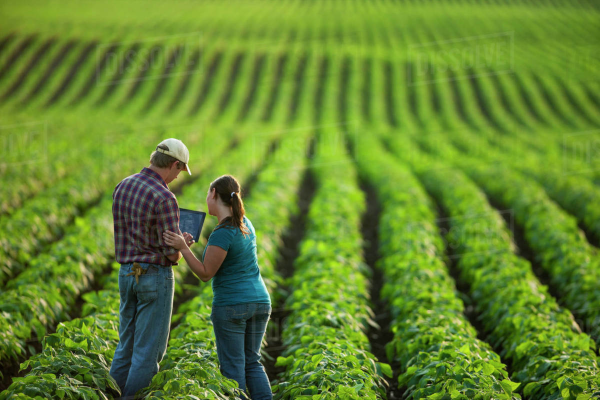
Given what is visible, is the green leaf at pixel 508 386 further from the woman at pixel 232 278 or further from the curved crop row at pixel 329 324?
the woman at pixel 232 278

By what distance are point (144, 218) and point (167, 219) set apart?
16 cm

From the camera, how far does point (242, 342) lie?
146 inches

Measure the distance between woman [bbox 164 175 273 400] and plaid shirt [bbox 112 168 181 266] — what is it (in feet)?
0.39

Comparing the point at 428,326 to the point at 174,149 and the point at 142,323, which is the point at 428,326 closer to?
the point at 142,323

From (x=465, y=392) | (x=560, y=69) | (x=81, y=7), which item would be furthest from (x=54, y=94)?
(x=560, y=69)

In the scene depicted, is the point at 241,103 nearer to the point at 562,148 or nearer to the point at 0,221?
the point at 562,148

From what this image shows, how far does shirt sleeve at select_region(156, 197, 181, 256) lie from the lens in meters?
3.55

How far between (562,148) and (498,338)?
21948 millimetres

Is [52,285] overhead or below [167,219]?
below

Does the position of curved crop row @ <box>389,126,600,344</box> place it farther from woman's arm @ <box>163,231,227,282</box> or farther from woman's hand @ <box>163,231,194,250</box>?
woman's hand @ <box>163,231,194,250</box>

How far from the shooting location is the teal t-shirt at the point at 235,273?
3580mm

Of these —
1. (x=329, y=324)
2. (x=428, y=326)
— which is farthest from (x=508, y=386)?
(x=329, y=324)

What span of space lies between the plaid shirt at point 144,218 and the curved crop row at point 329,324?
144 centimetres

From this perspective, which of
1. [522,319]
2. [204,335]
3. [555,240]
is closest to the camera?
[204,335]
